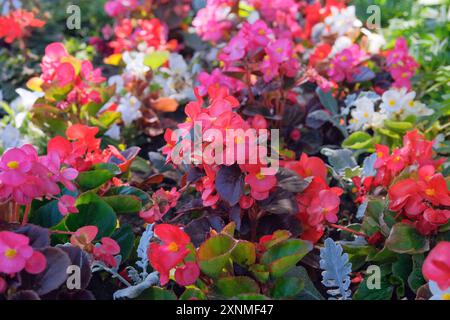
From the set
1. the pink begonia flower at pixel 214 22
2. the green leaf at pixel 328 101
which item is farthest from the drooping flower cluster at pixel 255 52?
the pink begonia flower at pixel 214 22

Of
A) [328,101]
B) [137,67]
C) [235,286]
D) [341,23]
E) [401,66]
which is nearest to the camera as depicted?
[235,286]

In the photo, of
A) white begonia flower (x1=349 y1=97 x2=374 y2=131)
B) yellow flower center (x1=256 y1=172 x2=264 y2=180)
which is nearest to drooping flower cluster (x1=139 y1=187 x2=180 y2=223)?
yellow flower center (x1=256 y1=172 x2=264 y2=180)

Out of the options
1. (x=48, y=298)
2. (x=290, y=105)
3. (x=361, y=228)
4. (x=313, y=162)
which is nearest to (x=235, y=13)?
(x=290, y=105)

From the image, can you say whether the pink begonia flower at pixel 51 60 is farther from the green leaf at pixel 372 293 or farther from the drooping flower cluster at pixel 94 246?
the green leaf at pixel 372 293

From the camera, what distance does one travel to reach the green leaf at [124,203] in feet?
4.56

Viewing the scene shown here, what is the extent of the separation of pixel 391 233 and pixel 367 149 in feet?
1.86

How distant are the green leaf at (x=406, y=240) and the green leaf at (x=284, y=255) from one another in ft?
0.67

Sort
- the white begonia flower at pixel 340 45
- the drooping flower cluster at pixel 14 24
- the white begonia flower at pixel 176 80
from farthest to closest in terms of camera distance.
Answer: the drooping flower cluster at pixel 14 24
the white begonia flower at pixel 176 80
the white begonia flower at pixel 340 45

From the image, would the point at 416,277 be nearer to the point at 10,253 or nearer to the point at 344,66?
the point at 10,253

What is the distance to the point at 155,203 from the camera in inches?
54.0

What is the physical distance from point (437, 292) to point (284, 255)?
261 millimetres

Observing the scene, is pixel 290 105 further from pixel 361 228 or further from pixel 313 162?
pixel 361 228

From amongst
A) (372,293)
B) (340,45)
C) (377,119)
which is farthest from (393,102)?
(372,293)

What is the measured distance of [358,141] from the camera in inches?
69.8
